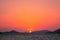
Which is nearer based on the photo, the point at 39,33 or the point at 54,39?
the point at 54,39

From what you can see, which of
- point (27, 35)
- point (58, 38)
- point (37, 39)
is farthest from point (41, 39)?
point (27, 35)

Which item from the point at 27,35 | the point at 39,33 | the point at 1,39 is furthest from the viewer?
the point at 39,33

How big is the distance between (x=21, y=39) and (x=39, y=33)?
293cm

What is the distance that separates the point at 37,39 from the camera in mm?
11289

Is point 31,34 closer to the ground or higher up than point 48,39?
closer to the ground

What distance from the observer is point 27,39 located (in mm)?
11242

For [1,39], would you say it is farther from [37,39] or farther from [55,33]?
[55,33]

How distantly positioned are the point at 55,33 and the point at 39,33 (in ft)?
3.71

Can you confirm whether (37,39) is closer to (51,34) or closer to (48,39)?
(48,39)

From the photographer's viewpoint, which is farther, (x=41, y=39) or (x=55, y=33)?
(x=55, y=33)

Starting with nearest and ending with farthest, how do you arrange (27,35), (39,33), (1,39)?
(1,39) → (27,35) → (39,33)

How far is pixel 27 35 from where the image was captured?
42.9 ft

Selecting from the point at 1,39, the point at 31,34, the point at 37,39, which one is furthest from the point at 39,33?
the point at 1,39

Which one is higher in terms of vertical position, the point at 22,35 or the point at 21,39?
the point at 21,39
